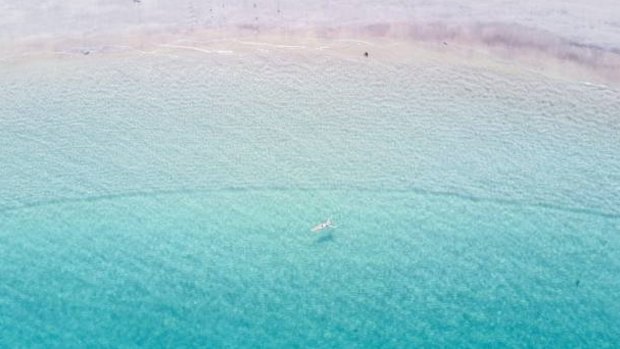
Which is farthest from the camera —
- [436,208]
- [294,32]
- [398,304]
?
[294,32]

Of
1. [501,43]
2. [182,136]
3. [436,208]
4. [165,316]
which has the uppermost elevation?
[501,43]

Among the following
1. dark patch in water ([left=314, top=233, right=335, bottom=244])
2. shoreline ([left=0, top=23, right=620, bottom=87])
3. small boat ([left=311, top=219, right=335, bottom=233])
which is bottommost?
dark patch in water ([left=314, top=233, right=335, bottom=244])

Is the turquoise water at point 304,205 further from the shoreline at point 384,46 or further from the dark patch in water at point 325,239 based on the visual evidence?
the shoreline at point 384,46

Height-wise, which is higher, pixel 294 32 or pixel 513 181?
pixel 294 32

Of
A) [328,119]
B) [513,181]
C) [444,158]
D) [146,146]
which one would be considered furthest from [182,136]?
[513,181]

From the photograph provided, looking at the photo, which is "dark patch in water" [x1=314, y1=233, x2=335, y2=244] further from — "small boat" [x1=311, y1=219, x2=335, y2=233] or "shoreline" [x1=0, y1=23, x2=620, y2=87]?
"shoreline" [x1=0, y1=23, x2=620, y2=87]

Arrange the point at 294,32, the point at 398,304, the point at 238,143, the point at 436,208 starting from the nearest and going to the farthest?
the point at 398,304 → the point at 436,208 → the point at 238,143 → the point at 294,32

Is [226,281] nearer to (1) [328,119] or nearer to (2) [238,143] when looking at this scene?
(2) [238,143]

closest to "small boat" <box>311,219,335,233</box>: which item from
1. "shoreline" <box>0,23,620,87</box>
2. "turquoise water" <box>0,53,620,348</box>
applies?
"turquoise water" <box>0,53,620,348</box>
